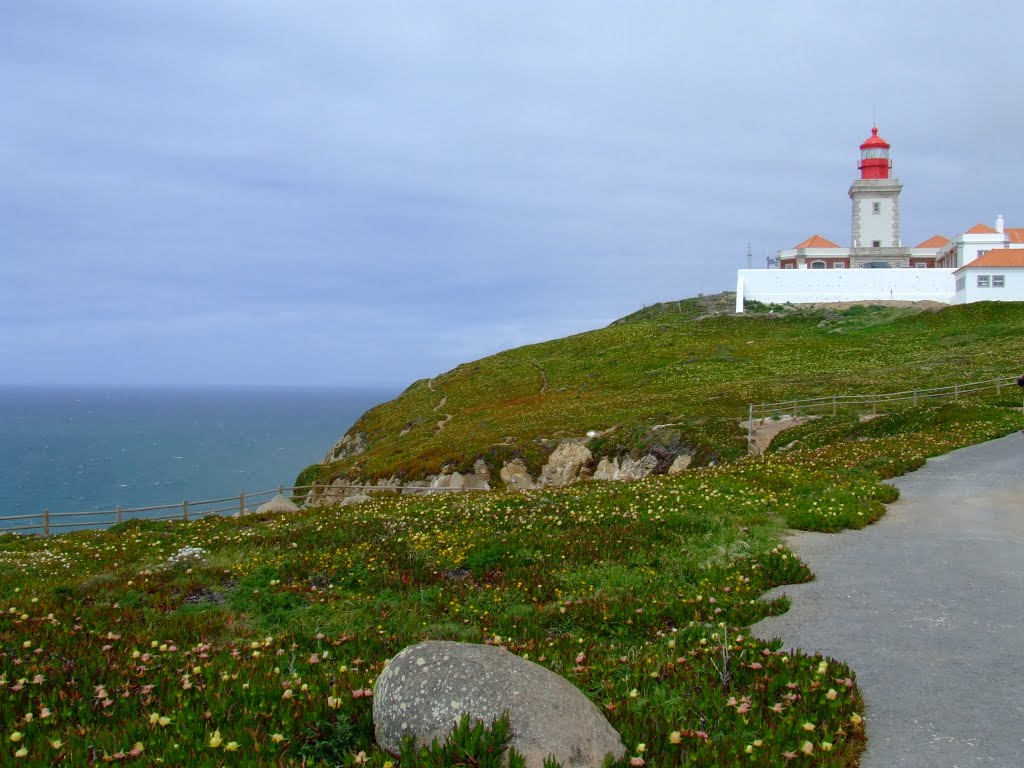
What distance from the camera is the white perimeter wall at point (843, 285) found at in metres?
97.6

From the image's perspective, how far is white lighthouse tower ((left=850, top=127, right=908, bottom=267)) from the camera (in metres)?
112

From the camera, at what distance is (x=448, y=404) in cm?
8319

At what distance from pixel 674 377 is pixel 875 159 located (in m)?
→ 63.9

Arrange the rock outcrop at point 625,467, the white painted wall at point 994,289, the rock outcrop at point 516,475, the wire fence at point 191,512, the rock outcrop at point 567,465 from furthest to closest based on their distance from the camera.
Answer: the white painted wall at point 994,289
the rock outcrop at point 516,475
the rock outcrop at point 567,465
the rock outcrop at point 625,467
the wire fence at point 191,512

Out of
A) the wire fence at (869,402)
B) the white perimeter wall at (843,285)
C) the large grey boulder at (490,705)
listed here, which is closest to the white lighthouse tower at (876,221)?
the white perimeter wall at (843,285)

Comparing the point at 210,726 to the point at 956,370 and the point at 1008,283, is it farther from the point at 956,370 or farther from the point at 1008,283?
the point at 1008,283

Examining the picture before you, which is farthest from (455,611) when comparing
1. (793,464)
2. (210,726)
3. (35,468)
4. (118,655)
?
(35,468)

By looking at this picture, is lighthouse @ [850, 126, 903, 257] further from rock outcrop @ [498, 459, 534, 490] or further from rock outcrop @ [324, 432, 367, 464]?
rock outcrop @ [498, 459, 534, 490]

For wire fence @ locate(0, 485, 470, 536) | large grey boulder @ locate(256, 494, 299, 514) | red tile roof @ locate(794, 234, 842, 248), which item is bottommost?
wire fence @ locate(0, 485, 470, 536)

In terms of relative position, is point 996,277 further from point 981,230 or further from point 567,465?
point 567,465

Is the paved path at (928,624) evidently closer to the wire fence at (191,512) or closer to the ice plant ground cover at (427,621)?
the ice plant ground cover at (427,621)

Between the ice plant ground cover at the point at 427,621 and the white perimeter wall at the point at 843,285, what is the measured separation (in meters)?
85.1

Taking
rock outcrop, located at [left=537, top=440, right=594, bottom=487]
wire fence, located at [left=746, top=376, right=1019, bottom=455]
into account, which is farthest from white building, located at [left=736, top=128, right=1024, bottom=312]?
rock outcrop, located at [left=537, top=440, right=594, bottom=487]

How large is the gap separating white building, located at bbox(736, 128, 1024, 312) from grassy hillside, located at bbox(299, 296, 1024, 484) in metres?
4.58
